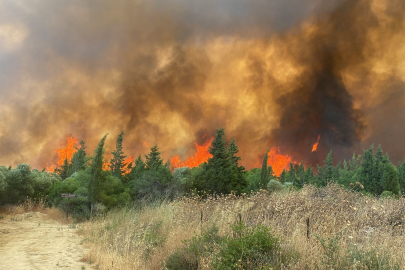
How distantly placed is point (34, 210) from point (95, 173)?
16.7ft

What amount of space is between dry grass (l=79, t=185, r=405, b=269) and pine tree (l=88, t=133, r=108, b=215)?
4457mm

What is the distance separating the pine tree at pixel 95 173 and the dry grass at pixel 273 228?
446cm

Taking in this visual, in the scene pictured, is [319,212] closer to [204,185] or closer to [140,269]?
[140,269]

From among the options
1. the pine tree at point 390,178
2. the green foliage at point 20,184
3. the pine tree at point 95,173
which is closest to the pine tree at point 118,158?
the green foliage at point 20,184

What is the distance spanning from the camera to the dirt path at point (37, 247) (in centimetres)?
746

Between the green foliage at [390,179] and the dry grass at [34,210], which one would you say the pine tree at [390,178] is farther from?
the dry grass at [34,210]

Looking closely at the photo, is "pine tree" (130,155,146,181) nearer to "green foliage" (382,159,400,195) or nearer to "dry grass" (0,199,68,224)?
"dry grass" (0,199,68,224)

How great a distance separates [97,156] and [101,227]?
5802 mm

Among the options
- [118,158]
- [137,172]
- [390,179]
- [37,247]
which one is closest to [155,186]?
[137,172]

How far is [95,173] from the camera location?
16.0 metres

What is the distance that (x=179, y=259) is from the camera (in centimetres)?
647

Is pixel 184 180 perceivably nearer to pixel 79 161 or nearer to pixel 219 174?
pixel 219 174

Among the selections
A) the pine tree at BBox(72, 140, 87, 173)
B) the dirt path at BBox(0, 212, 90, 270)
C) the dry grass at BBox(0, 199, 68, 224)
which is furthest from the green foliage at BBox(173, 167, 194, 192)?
the pine tree at BBox(72, 140, 87, 173)

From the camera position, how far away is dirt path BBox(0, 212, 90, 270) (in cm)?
746
